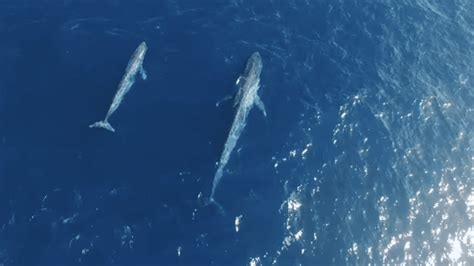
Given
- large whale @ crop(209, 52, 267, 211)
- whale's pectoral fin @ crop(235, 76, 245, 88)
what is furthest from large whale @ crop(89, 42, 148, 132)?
large whale @ crop(209, 52, 267, 211)

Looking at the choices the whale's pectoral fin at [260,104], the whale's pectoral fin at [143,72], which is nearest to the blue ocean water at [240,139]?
the whale's pectoral fin at [260,104]

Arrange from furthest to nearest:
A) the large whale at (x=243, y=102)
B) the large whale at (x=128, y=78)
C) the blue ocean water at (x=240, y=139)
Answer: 1. the large whale at (x=128, y=78)
2. the large whale at (x=243, y=102)
3. the blue ocean water at (x=240, y=139)

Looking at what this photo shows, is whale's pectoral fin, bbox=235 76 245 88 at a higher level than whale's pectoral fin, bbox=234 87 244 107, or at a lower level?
higher

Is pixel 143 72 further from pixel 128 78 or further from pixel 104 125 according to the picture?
pixel 104 125

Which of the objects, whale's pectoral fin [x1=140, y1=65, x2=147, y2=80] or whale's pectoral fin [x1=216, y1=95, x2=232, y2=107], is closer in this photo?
whale's pectoral fin [x1=216, y1=95, x2=232, y2=107]

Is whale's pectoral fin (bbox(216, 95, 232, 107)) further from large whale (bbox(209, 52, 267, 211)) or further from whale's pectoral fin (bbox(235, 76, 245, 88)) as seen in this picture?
whale's pectoral fin (bbox(235, 76, 245, 88))

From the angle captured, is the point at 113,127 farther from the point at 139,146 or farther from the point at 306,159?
the point at 306,159

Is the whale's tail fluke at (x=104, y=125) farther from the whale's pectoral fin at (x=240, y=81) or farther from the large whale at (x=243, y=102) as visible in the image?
the whale's pectoral fin at (x=240, y=81)
